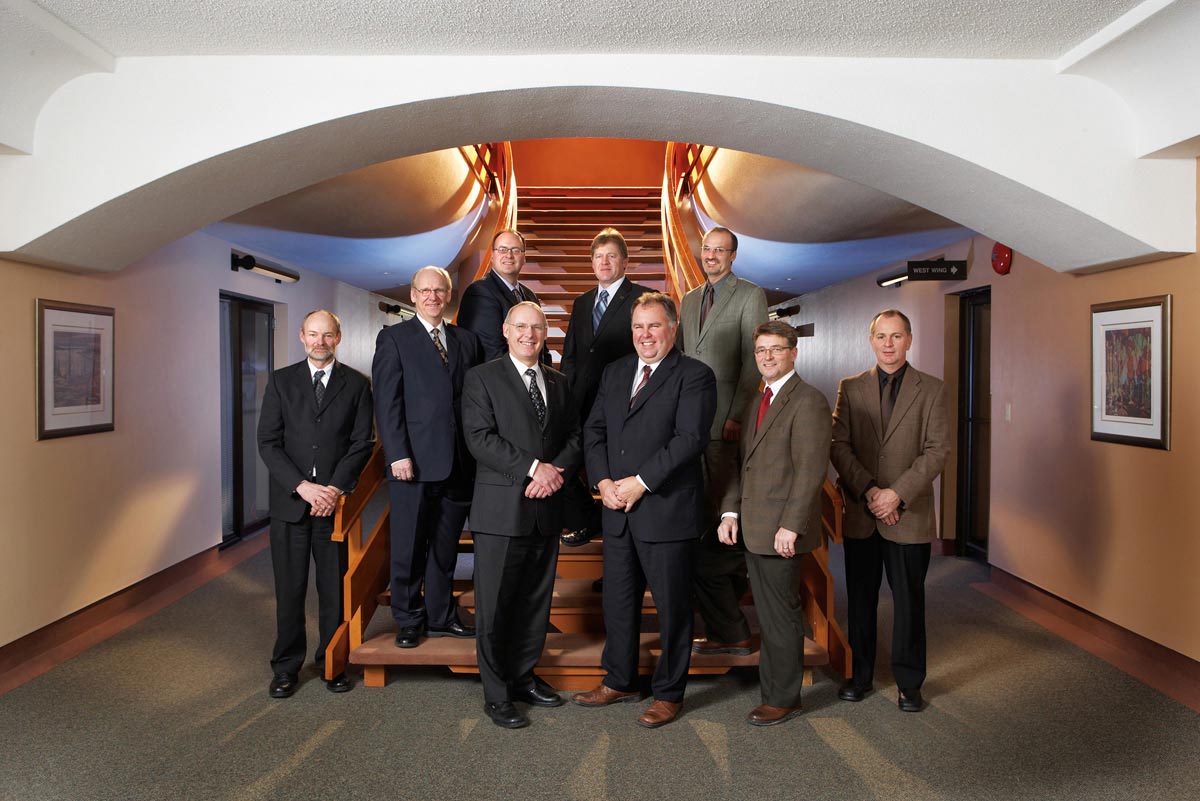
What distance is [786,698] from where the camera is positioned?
3.66 m

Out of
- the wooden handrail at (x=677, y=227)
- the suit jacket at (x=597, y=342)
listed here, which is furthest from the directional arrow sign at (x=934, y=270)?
the suit jacket at (x=597, y=342)

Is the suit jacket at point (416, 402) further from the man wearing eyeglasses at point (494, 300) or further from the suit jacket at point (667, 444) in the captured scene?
the suit jacket at point (667, 444)

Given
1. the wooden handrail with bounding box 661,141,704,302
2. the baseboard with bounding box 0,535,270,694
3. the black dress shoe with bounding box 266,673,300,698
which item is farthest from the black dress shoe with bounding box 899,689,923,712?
the baseboard with bounding box 0,535,270,694

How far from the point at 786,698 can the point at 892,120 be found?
8.82ft

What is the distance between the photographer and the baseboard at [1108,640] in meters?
4.07

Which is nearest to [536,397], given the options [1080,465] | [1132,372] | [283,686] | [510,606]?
[510,606]

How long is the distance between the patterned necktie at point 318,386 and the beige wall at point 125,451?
173 cm

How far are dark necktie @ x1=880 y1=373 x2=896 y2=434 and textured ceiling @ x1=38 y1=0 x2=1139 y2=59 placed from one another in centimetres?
153

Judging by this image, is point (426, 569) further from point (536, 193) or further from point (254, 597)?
point (536, 193)

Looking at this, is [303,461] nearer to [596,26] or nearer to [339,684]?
[339,684]

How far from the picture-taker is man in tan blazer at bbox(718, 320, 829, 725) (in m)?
3.46

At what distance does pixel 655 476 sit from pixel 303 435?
1.73 meters

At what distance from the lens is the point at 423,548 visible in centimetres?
406

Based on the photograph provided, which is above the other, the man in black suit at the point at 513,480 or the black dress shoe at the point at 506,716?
the man in black suit at the point at 513,480
